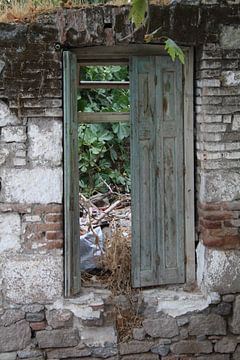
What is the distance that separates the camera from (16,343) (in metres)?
4.59

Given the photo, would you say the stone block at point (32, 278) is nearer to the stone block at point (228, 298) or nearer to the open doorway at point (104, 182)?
the open doorway at point (104, 182)

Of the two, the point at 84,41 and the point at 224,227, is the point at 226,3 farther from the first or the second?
the point at 224,227

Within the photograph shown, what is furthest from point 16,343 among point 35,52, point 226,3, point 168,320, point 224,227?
point 226,3

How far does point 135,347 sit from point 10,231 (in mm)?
1296

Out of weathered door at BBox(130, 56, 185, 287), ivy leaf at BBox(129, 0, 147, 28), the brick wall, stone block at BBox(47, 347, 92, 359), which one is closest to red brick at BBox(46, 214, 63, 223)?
weathered door at BBox(130, 56, 185, 287)

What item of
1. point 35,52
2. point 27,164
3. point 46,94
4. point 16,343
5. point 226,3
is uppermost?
point 226,3

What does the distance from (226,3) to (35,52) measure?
4.78 feet

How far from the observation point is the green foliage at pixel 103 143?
8.52 meters

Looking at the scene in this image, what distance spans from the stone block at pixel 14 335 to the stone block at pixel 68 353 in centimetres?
23

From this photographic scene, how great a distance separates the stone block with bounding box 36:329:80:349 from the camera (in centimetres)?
460

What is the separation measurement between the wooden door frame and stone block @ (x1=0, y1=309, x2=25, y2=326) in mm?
1339

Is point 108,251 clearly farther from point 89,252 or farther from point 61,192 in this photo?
point 61,192

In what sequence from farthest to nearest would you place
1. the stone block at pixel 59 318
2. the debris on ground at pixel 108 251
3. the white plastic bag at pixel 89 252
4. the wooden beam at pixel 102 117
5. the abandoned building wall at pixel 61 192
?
the white plastic bag at pixel 89 252
the debris on ground at pixel 108 251
the wooden beam at pixel 102 117
the stone block at pixel 59 318
the abandoned building wall at pixel 61 192

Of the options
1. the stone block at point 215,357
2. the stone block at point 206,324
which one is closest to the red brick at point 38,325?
the stone block at point 206,324
